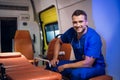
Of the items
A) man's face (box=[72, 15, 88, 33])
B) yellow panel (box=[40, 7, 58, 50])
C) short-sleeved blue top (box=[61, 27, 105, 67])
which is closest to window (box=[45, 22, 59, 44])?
yellow panel (box=[40, 7, 58, 50])

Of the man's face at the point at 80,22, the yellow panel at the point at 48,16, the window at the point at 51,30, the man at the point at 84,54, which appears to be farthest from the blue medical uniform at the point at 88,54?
the yellow panel at the point at 48,16

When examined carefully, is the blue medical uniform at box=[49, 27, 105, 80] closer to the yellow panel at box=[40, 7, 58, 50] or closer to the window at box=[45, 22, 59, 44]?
the window at box=[45, 22, 59, 44]

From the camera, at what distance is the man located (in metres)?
2.30

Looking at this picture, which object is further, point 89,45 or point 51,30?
point 51,30

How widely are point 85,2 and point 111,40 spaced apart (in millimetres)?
935

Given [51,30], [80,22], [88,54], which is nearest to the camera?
[88,54]

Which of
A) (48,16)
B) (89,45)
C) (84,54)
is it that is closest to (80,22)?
(89,45)

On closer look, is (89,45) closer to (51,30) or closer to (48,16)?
(51,30)

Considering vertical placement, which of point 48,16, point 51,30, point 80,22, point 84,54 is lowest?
point 84,54

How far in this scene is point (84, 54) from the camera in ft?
8.40

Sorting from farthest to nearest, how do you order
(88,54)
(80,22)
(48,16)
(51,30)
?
1. (48,16)
2. (51,30)
3. (80,22)
4. (88,54)

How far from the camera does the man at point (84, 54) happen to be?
230 cm

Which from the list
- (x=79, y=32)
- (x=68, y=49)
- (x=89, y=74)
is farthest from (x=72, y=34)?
(x=89, y=74)

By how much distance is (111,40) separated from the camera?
2.57 meters
